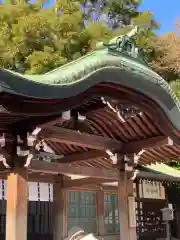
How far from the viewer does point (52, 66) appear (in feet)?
57.4

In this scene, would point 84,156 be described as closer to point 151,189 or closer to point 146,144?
point 146,144

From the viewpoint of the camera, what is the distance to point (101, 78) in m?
5.57

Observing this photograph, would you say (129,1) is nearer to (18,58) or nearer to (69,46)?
(69,46)

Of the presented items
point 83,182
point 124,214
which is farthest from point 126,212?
point 83,182

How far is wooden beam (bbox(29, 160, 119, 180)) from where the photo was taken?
22.7 feet

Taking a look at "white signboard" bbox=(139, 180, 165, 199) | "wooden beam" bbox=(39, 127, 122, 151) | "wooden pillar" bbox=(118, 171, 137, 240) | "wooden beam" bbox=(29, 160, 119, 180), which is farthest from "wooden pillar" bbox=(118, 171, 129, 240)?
"white signboard" bbox=(139, 180, 165, 199)

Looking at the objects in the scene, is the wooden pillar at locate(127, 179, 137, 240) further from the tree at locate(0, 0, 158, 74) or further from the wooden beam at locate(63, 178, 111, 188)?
the tree at locate(0, 0, 158, 74)

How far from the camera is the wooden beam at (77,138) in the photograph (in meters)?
6.52

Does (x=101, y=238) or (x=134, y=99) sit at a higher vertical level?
(x=134, y=99)

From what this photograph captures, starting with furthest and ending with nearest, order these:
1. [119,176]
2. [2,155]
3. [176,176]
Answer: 1. [176,176]
2. [119,176]
3. [2,155]

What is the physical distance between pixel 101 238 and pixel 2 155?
6.21m

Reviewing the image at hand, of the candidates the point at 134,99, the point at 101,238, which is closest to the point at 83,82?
the point at 134,99

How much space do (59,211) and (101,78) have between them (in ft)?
17.8

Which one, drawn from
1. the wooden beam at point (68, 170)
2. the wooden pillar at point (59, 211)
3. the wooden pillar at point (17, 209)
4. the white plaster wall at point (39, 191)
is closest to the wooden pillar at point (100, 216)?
the wooden pillar at point (59, 211)
